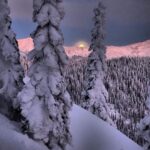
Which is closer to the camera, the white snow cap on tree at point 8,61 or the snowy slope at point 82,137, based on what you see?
the snowy slope at point 82,137

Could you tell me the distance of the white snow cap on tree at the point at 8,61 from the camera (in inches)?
1115

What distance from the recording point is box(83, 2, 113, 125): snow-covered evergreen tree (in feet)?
163

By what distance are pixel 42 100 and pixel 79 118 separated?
7.38 meters

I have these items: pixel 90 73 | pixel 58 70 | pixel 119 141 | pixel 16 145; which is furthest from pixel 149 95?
pixel 90 73

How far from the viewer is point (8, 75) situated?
28562mm

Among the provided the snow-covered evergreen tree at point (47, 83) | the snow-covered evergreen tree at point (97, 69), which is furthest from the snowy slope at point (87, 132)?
the snow-covered evergreen tree at point (97, 69)

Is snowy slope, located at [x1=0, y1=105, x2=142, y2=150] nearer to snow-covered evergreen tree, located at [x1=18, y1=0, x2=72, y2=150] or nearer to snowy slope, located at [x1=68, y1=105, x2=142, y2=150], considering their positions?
snowy slope, located at [x1=68, y1=105, x2=142, y2=150]

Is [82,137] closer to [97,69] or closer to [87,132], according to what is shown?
[87,132]

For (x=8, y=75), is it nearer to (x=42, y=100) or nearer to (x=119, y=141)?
(x=42, y=100)

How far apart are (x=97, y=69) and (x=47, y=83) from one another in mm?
24673

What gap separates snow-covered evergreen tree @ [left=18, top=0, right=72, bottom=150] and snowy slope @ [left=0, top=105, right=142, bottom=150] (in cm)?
98

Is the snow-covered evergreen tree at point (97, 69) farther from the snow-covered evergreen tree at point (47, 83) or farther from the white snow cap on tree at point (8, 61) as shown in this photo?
the snow-covered evergreen tree at point (47, 83)

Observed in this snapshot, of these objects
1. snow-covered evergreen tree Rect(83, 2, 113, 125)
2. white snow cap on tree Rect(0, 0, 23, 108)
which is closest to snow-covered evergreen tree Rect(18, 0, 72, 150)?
white snow cap on tree Rect(0, 0, 23, 108)

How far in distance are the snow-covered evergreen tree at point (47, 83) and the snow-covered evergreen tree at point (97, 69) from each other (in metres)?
23.1
